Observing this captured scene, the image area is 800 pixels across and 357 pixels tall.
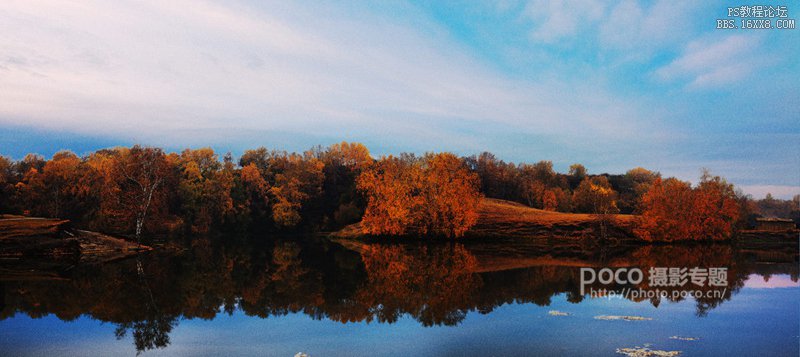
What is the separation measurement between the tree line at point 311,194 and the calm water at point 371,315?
28.1 m

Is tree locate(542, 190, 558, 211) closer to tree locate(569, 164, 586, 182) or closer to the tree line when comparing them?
the tree line

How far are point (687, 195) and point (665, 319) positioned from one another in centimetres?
4717

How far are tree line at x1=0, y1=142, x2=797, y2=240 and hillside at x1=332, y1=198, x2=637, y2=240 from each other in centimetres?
213

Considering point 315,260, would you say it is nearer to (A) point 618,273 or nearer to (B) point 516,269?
(B) point 516,269

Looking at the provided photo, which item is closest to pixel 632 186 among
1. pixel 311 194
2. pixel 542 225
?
pixel 542 225

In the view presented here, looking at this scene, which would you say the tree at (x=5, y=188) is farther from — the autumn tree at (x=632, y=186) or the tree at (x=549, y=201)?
the autumn tree at (x=632, y=186)

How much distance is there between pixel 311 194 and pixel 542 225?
44.6 meters

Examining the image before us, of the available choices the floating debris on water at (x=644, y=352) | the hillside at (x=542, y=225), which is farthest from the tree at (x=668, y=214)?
the floating debris on water at (x=644, y=352)

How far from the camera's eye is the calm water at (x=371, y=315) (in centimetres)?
1210

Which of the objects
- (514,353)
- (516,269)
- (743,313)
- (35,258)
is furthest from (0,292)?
(743,313)

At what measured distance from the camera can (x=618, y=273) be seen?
26375 mm

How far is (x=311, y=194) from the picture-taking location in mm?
85562

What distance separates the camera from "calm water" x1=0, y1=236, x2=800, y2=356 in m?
12.1

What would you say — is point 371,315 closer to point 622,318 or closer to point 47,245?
point 622,318
